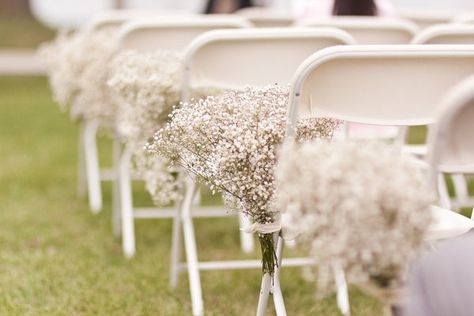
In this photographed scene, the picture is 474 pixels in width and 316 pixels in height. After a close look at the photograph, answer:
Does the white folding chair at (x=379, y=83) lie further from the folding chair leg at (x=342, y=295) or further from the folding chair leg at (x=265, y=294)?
the folding chair leg at (x=342, y=295)

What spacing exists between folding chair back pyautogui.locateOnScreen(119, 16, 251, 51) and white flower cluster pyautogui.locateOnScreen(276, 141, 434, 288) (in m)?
2.53

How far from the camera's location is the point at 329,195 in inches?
83.7

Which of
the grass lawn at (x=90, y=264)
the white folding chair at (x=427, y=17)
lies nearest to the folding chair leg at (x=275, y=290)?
the grass lawn at (x=90, y=264)

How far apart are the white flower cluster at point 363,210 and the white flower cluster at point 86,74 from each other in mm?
3008

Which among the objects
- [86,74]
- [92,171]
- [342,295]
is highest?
[86,74]

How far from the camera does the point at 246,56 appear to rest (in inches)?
145

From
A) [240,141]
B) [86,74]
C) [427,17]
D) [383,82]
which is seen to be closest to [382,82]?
[383,82]

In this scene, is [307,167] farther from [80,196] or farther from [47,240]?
[80,196]

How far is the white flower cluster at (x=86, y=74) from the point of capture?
5176 millimetres

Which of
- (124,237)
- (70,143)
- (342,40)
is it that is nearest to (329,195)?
(342,40)

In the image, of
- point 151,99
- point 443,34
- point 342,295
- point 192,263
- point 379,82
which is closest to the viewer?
point 379,82

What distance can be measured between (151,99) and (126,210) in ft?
4.99

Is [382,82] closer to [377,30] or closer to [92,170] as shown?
[377,30]

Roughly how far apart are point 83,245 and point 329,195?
3.47m
